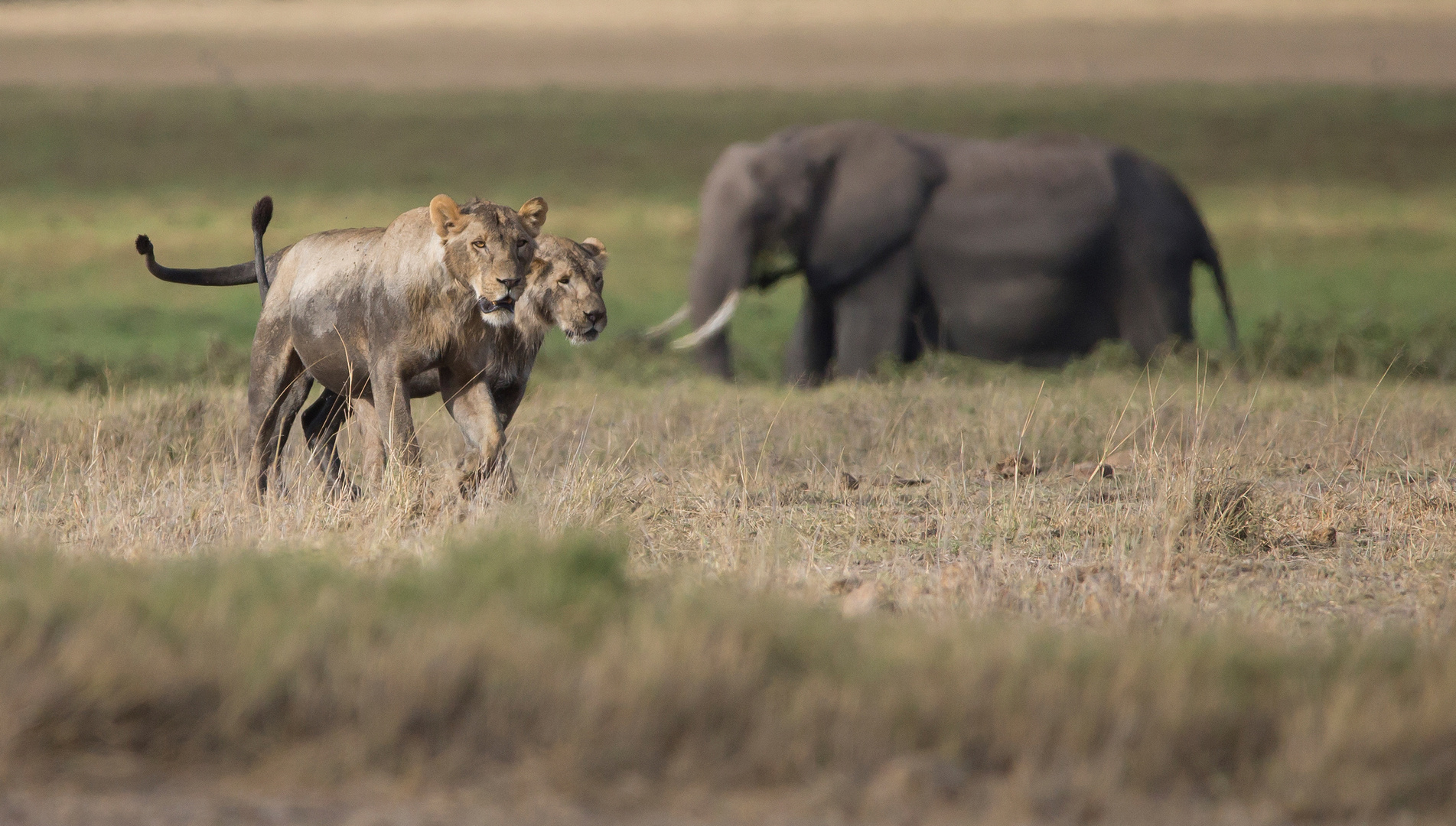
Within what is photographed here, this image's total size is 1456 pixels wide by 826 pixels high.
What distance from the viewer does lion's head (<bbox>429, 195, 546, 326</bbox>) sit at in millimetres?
7160

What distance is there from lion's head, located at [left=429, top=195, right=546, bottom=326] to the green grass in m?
6.99

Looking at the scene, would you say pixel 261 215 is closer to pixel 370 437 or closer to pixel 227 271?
pixel 227 271

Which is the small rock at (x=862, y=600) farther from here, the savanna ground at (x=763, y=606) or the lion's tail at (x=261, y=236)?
the lion's tail at (x=261, y=236)

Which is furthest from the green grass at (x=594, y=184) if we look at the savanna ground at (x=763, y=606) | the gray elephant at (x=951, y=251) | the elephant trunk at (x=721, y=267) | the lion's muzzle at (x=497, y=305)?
the lion's muzzle at (x=497, y=305)

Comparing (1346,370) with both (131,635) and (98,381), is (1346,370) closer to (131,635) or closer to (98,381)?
(98,381)

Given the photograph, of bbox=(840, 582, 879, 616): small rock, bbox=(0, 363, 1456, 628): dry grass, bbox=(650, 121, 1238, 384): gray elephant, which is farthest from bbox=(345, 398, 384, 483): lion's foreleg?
bbox=(650, 121, 1238, 384): gray elephant

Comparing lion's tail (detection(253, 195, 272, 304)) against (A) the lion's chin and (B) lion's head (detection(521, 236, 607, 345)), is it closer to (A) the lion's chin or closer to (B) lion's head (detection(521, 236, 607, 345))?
(B) lion's head (detection(521, 236, 607, 345))

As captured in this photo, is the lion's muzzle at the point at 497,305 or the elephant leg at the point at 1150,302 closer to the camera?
the lion's muzzle at the point at 497,305

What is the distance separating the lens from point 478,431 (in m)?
7.39

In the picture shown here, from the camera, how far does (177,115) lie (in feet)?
166

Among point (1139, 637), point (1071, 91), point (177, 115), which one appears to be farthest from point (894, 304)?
point (1071, 91)

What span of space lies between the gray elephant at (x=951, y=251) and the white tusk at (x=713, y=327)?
0.05ft

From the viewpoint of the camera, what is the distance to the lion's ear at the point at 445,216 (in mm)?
7273

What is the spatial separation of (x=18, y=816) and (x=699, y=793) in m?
1.46
